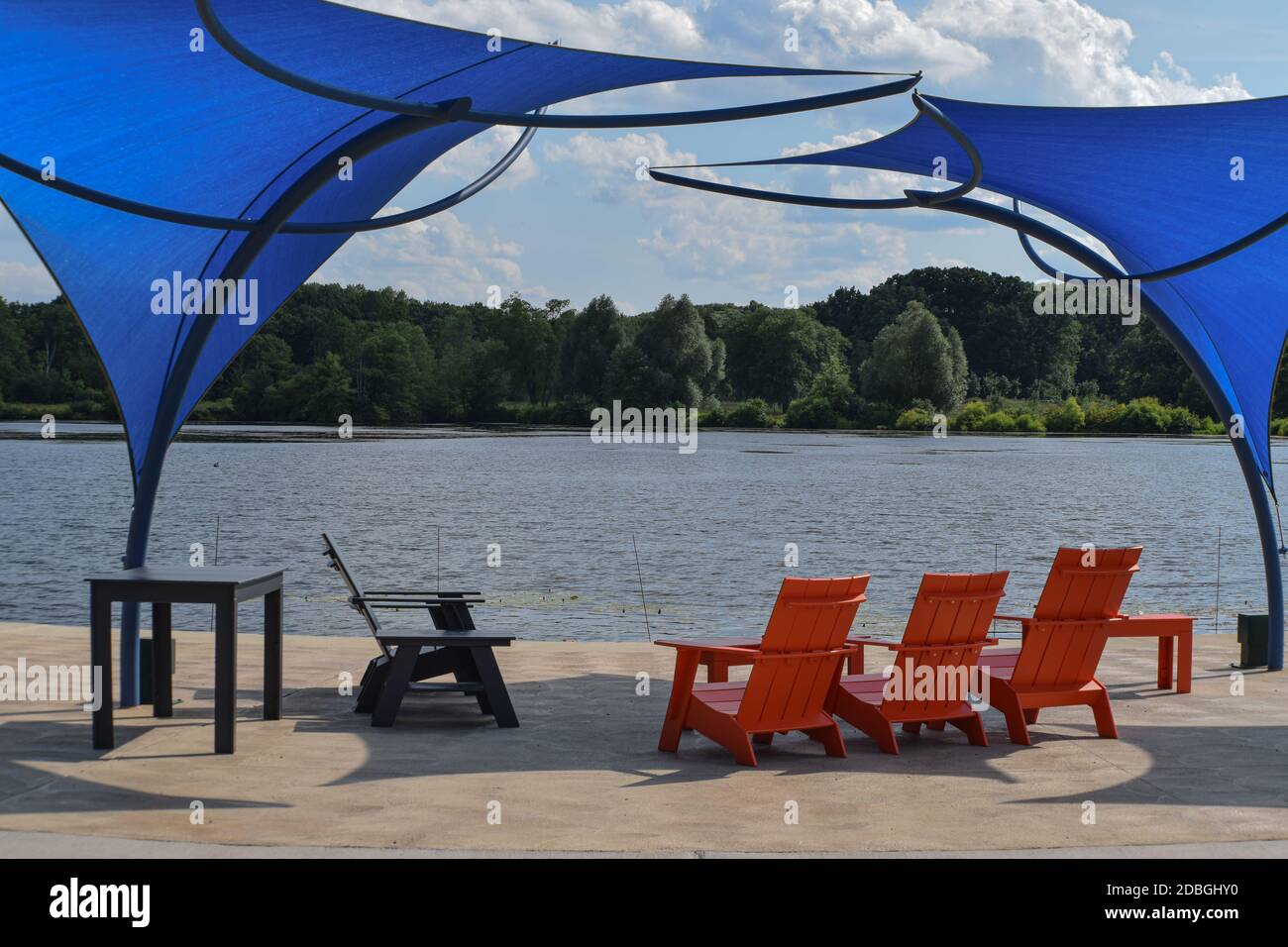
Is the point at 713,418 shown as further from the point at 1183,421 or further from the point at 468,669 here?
the point at 468,669

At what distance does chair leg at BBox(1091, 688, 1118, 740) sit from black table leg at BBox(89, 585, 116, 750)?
5455mm

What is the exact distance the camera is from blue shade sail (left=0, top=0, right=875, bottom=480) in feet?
22.9

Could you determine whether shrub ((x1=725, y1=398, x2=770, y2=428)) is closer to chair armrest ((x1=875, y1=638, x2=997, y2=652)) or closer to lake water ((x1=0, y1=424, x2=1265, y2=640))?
lake water ((x1=0, y1=424, x2=1265, y2=640))

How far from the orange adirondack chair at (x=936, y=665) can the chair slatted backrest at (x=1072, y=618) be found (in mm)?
289

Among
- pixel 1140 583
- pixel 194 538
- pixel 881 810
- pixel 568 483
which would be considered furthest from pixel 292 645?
pixel 568 483

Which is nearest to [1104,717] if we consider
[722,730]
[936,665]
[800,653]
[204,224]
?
[936,665]

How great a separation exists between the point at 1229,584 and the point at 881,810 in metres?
20.2

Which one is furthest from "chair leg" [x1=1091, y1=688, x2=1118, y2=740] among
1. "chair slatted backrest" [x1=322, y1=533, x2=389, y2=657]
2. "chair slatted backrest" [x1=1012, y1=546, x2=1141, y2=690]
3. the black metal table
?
the black metal table

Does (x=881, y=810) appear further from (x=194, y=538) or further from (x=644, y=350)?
(x=644, y=350)

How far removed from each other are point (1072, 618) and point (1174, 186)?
3.38m

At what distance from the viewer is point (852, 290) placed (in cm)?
11112

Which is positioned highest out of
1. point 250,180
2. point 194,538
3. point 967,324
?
point 967,324

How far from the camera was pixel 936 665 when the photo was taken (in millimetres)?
7387

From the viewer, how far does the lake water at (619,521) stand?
20922 mm
